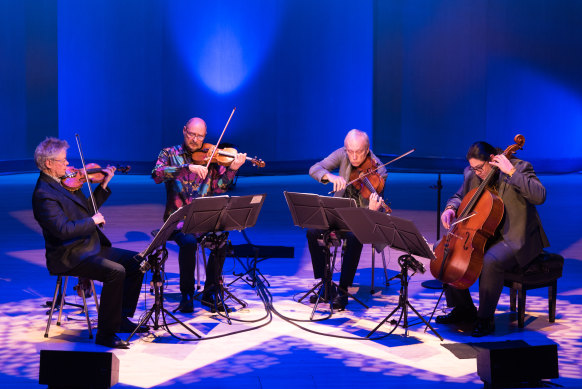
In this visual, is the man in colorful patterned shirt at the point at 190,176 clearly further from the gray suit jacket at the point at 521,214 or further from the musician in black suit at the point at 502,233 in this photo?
the gray suit jacket at the point at 521,214

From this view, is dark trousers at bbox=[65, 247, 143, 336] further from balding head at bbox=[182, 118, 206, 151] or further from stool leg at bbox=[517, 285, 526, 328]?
stool leg at bbox=[517, 285, 526, 328]

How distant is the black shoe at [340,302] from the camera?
16.4 ft

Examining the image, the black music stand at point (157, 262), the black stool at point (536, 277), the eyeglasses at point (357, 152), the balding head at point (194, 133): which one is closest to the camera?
the black music stand at point (157, 262)

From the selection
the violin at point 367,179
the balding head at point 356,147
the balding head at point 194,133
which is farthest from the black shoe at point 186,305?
the balding head at point 356,147

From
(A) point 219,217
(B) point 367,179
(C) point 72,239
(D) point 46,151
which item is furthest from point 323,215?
(D) point 46,151

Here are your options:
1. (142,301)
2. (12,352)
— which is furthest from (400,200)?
(12,352)

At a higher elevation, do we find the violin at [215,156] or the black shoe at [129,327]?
the violin at [215,156]

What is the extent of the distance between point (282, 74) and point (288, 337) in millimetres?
9751

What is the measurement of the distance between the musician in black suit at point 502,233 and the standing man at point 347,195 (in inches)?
28.0

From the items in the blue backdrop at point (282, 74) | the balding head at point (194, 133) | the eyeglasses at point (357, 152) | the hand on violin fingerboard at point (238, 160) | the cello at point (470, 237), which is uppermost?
the blue backdrop at point (282, 74)

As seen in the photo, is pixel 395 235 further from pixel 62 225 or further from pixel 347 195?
pixel 62 225

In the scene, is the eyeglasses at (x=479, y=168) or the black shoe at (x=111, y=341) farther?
the eyeglasses at (x=479, y=168)

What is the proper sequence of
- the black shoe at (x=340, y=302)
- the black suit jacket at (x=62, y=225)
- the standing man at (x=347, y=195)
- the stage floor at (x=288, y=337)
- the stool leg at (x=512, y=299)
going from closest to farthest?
the stage floor at (x=288, y=337) → the black suit jacket at (x=62, y=225) → the stool leg at (x=512, y=299) → the black shoe at (x=340, y=302) → the standing man at (x=347, y=195)

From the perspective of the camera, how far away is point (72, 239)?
4.20m
